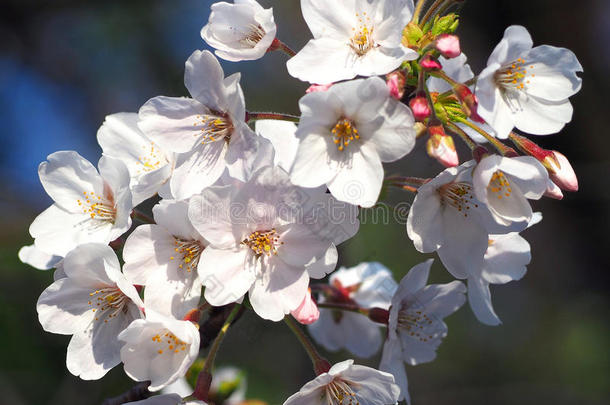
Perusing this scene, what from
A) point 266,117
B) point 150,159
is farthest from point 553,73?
point 150,159

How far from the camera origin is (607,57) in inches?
214

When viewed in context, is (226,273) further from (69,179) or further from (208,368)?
(69,179)

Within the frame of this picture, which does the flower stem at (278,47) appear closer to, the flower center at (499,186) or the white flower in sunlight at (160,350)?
the flower center at (499,186)

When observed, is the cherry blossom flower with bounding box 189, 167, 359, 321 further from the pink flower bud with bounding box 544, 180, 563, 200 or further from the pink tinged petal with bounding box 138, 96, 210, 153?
the pink flower bud with bounding box 544, 180, 563, 200

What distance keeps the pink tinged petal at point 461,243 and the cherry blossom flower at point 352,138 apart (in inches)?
10.9

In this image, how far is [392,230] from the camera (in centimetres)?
538

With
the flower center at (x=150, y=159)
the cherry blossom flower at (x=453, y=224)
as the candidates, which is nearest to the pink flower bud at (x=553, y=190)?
the cherry blossom flower at (x=453, y=224)

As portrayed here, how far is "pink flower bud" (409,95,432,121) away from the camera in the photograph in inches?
58.0

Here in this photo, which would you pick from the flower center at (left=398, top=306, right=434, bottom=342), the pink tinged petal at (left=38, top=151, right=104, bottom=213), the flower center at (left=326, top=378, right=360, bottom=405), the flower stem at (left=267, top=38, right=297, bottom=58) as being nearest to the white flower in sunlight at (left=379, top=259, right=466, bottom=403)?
the flower center at (left=398, top=306, right=434, bottom=342)

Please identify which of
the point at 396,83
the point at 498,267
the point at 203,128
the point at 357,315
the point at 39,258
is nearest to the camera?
the point at 396,83

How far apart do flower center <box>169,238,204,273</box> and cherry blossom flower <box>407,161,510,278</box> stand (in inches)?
23.6

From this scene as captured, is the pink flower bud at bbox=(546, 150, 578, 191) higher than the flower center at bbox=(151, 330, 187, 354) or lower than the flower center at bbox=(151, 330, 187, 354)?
higher

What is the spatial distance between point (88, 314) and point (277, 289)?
1.84ft

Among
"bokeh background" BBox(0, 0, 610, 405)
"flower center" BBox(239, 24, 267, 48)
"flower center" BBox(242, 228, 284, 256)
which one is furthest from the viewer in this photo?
"bokeh background" BBox(0, 0, 610, 405)
